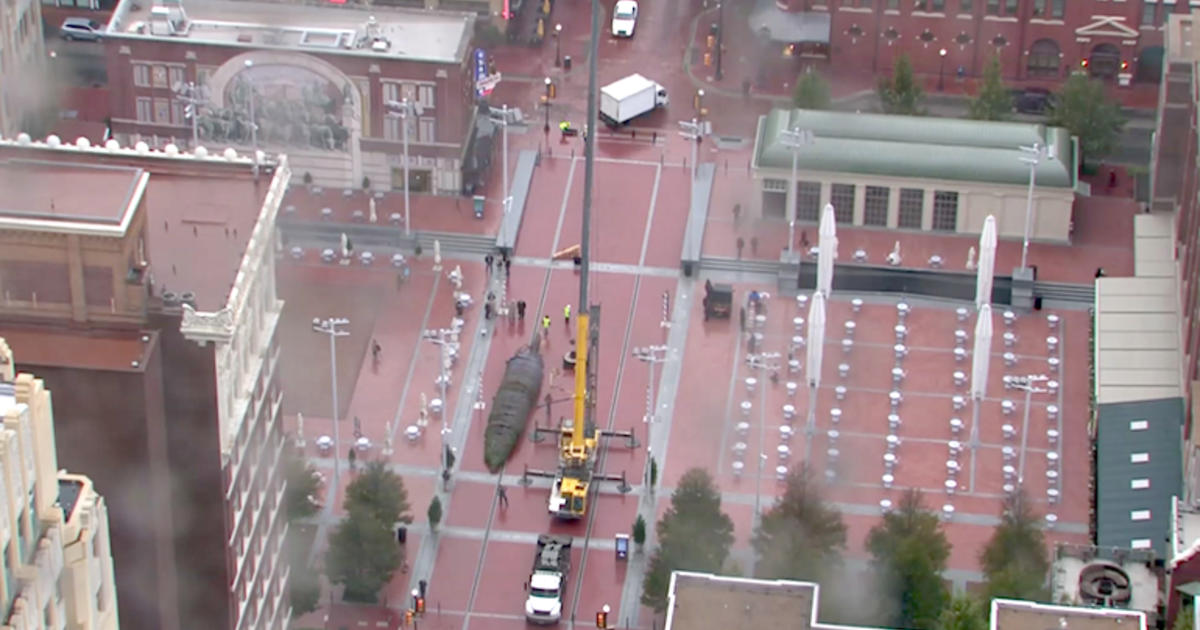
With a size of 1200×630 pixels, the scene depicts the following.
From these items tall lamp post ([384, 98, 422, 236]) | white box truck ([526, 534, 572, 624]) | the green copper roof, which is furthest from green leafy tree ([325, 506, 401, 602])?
the green copper roof

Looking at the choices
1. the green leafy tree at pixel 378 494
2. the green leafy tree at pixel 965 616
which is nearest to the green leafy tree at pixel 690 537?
the green leafy tree at pixel 965 616

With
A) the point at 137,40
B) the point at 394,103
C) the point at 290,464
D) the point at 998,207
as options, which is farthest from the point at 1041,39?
the point at 290,464

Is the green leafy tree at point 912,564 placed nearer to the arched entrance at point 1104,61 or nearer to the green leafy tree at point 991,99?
the green leafy tree at point 991,99

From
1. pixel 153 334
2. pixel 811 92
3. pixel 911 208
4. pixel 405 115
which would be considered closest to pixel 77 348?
pixel 153 334

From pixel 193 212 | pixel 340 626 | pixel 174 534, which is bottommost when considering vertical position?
pixel 340 626

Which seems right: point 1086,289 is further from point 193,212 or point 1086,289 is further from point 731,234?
point 193,212

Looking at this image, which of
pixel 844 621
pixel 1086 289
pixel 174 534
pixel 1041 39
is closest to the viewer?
Result: pixel 174 534
